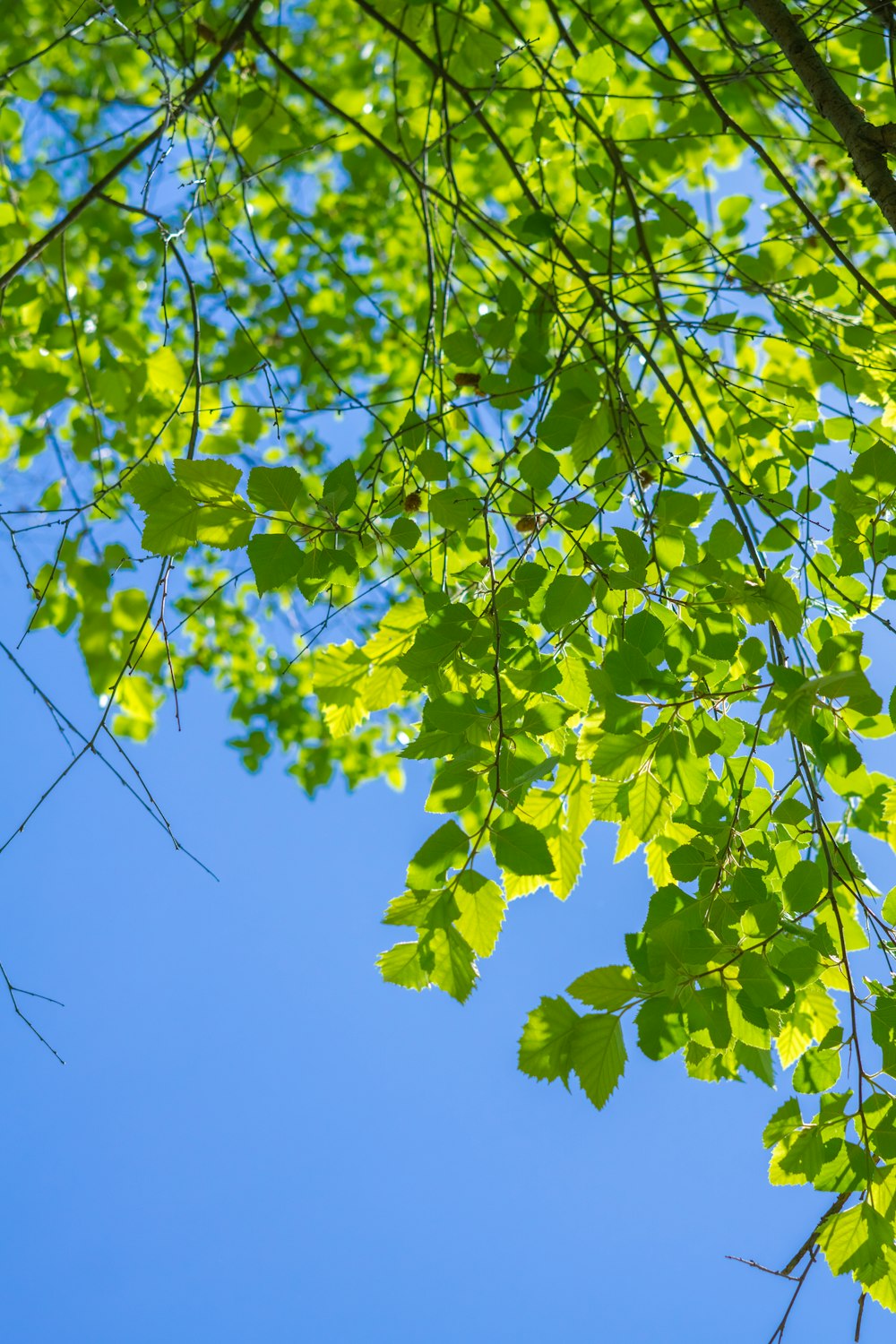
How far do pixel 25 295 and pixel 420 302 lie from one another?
1.80m

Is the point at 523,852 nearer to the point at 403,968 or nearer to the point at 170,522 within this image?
the point at 403,968

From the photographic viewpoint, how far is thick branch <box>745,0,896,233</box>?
1.17 metres

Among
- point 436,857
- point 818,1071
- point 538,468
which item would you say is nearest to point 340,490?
point 538,468

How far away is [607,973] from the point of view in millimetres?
1269

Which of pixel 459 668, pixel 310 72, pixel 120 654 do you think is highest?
pixel 310 72

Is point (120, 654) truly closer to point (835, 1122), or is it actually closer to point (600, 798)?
point (600, 798)

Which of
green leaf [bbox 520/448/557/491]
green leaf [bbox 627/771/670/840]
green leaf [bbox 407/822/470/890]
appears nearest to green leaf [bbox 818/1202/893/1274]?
green leaf [bbox 627/771/670/840]

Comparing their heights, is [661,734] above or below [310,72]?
below

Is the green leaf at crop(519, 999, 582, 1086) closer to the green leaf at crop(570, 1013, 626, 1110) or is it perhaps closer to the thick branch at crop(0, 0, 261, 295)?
the green leaf at crop(570, 1013, 626, 1110)

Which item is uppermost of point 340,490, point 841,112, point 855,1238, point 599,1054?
point 841,112

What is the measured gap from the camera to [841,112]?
1232 millimetres

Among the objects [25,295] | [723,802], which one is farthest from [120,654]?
[723,802]

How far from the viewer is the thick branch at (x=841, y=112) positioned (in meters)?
1.17

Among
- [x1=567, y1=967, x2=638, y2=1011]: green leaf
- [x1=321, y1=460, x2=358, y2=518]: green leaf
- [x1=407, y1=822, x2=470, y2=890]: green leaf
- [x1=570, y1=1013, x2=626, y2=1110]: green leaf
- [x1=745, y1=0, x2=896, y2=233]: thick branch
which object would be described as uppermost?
[x1=745, y1=0, x2=896, y2=233]: thick branch
